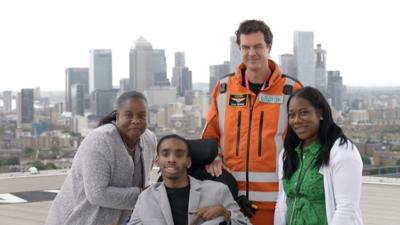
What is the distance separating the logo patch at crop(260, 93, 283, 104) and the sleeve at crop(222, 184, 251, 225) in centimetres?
44

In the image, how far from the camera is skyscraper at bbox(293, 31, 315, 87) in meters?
8.82

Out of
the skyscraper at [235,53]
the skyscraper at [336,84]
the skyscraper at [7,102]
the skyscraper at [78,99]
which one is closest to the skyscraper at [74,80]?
the skyscraper at [78,99]

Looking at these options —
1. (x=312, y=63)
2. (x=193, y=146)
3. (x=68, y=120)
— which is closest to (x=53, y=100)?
(x=68, y=120)

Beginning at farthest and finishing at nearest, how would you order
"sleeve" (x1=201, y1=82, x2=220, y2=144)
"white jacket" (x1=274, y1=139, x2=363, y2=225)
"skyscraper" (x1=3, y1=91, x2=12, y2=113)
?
"skyscraper" (x1=3, y1=91, x2=12, y2=113), "sleeve" (x1=201, y1=82, x2=220, y2=144), "white jacket" (x1=274, y1=139, x2=363, y2=225)

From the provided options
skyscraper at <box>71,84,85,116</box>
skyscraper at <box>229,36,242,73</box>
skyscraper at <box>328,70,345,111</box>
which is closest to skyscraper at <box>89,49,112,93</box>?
skyscraper at <box>71,84,85,116</box>

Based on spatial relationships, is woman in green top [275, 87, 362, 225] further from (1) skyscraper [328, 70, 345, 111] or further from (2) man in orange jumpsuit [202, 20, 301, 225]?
(1) skyscraper [328, 70, 345, 111]

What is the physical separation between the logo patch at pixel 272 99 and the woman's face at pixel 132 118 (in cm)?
54

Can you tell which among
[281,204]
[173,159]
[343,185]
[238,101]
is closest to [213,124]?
[238,101]

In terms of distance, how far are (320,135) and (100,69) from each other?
17.9 m

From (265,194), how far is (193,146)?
1.30 feet

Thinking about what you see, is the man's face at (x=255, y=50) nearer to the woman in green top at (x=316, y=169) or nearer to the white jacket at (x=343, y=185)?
the woman in green top at (x=316, y=169)

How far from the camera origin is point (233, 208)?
280cm

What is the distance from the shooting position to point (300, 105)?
2.57 meters

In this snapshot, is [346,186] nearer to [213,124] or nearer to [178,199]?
[178,199]
